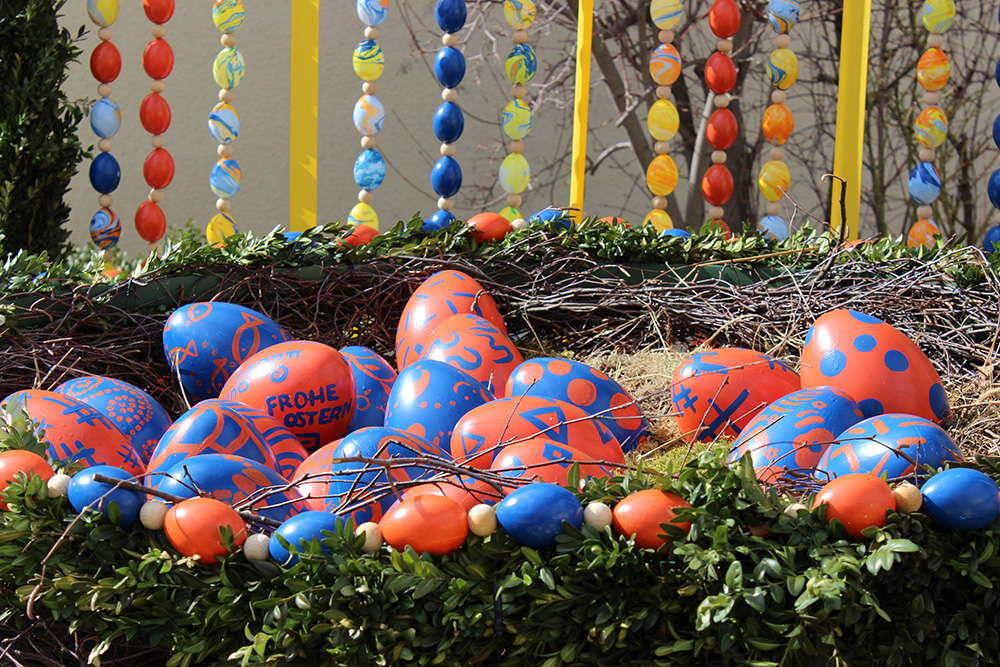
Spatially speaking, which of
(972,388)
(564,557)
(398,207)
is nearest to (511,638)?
(564,557)

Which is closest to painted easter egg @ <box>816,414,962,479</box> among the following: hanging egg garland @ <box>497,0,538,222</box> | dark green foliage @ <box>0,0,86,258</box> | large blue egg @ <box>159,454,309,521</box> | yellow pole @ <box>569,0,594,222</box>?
large blue egg @ <box>159,454,309,521</box>

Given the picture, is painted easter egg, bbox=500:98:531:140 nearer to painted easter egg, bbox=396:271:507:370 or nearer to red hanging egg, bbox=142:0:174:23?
painted easter egg, bbox=396:271:507:370

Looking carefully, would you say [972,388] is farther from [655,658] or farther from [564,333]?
[655,658]

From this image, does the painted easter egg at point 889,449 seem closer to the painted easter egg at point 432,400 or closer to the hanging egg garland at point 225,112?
the painted easter egg at point 432,400

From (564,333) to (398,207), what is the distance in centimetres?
363

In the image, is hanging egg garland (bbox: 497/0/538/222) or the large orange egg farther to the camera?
hanging egg garland (bbox: 497/0/538/222)

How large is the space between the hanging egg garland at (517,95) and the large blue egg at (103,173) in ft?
4.28

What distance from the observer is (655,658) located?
1001 mm

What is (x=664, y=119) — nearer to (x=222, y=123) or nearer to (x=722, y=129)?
(x=722, y=129)

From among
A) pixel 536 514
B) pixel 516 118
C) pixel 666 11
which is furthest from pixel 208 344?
pixel 666 11

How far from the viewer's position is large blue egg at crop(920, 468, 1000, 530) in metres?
1.01

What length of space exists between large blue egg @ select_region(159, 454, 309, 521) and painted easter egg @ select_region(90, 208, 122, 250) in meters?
1.98

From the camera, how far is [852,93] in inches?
118

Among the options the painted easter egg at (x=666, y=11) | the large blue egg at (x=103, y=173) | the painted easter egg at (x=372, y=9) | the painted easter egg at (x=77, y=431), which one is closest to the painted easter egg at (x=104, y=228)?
the large blue egg at (x=103, y=173)
